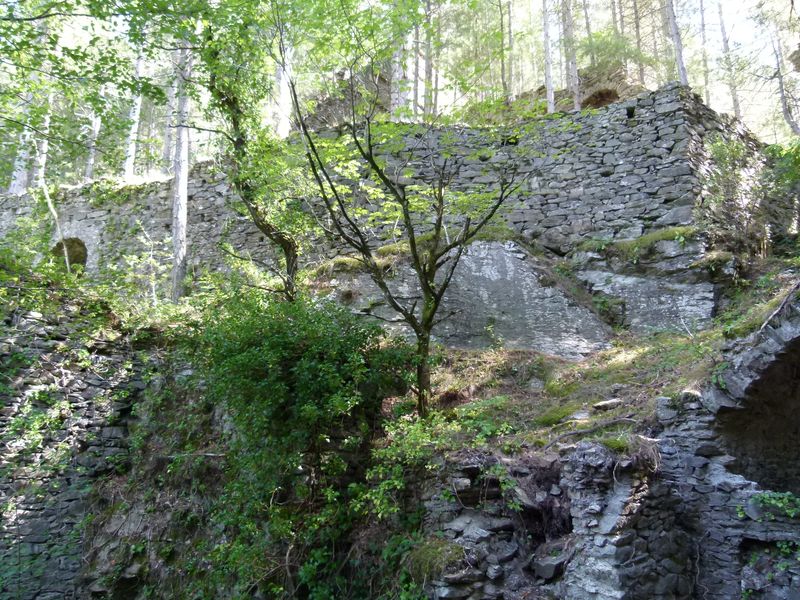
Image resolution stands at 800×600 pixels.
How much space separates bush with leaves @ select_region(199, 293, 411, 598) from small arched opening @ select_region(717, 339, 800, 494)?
117 inches

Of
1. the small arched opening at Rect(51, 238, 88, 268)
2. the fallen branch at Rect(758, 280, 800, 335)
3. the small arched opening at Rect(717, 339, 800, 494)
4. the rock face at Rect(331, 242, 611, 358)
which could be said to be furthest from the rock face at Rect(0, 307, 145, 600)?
the fallen branch at Rect(758, 280, 800, 335)

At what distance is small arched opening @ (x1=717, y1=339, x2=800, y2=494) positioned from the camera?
4.65m

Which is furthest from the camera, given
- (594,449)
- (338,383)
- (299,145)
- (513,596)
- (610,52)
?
(610,52)

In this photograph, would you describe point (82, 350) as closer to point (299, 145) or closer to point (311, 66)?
point (299, 145)

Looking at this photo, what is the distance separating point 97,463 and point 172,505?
138 centimetres

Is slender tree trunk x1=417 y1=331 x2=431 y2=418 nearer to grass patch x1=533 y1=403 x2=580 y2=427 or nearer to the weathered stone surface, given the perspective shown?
grass patch x1=533 y1=403 x2=580 y2=427

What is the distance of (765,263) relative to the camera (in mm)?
7699

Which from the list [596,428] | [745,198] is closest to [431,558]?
[596,428]

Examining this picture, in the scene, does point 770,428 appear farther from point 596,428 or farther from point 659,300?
point 659,300

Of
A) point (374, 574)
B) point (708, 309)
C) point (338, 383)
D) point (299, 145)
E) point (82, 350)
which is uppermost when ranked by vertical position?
point (299, 145)

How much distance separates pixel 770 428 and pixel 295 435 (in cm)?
420

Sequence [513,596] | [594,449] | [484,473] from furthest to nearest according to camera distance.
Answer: [484,473] < [594,449] < [513,596]

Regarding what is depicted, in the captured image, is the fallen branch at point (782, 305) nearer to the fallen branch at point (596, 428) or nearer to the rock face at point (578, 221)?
the fallen branch at point (596, 428)

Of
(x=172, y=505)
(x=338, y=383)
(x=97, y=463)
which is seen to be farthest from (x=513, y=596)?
(x=97, y=463)
